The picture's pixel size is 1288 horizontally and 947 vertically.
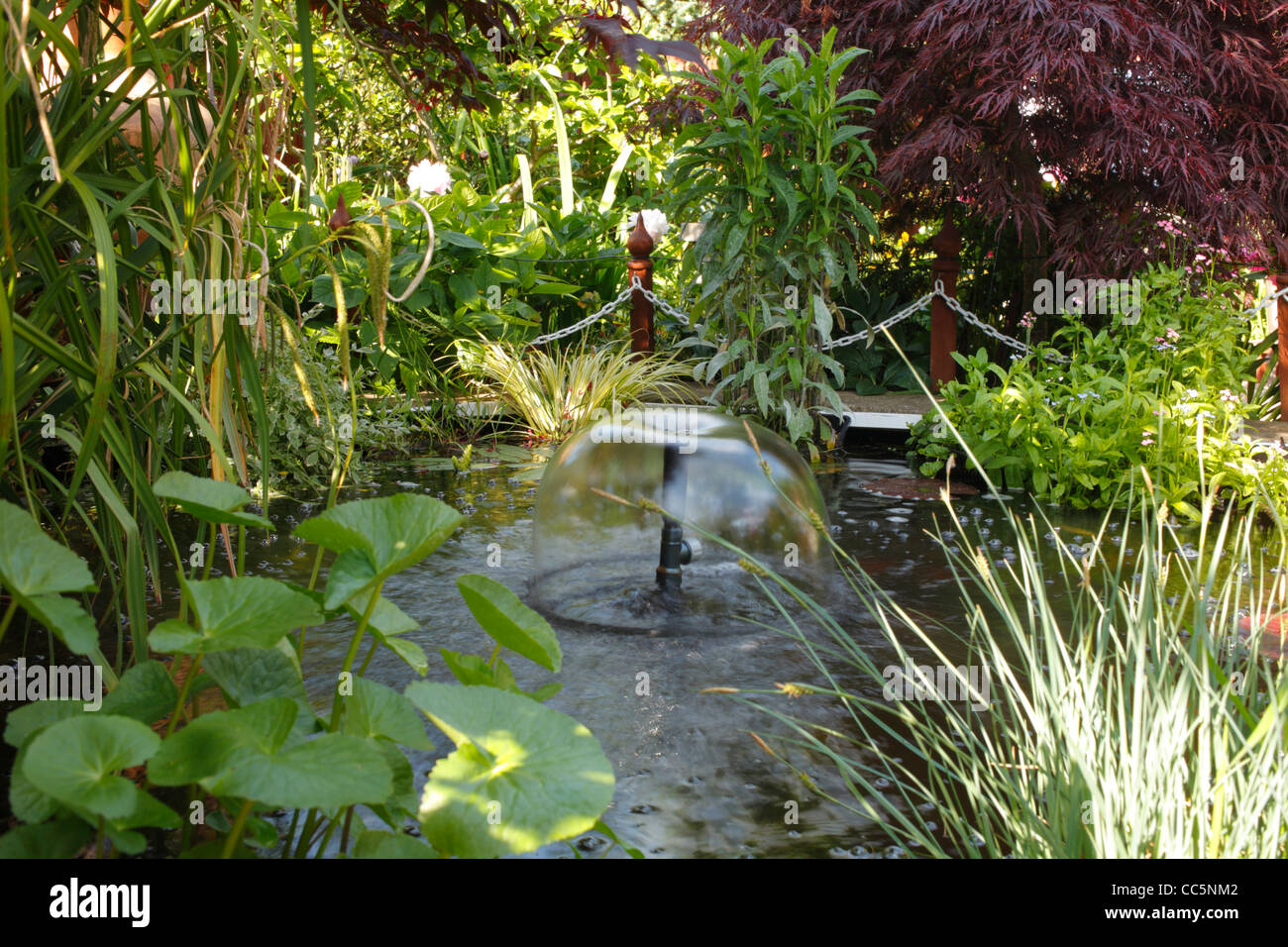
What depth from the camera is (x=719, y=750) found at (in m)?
2.21

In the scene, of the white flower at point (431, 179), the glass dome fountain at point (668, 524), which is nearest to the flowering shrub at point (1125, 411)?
the glass dome fountain at point (668, 524)

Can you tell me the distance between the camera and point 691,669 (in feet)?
8.86

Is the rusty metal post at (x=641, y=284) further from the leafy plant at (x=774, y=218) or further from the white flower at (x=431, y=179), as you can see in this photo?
the white flower at (x=431, y=179)

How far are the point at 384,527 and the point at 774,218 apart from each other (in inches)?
195

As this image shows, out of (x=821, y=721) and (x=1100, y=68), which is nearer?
(x=821, y=721)

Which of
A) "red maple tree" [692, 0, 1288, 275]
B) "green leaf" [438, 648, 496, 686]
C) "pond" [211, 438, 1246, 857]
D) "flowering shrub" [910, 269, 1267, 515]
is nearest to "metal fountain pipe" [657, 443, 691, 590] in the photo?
"pond" [211, 438, 1246, 857]

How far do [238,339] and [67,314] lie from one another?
0.24 m

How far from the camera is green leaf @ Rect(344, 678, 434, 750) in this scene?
1.20m

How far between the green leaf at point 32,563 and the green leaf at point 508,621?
0.43 metres

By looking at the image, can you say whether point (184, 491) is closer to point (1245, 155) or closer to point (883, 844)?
point (883, 844)

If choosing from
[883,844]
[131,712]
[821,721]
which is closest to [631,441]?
[821,721]

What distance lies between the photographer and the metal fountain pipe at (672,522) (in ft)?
10.0
